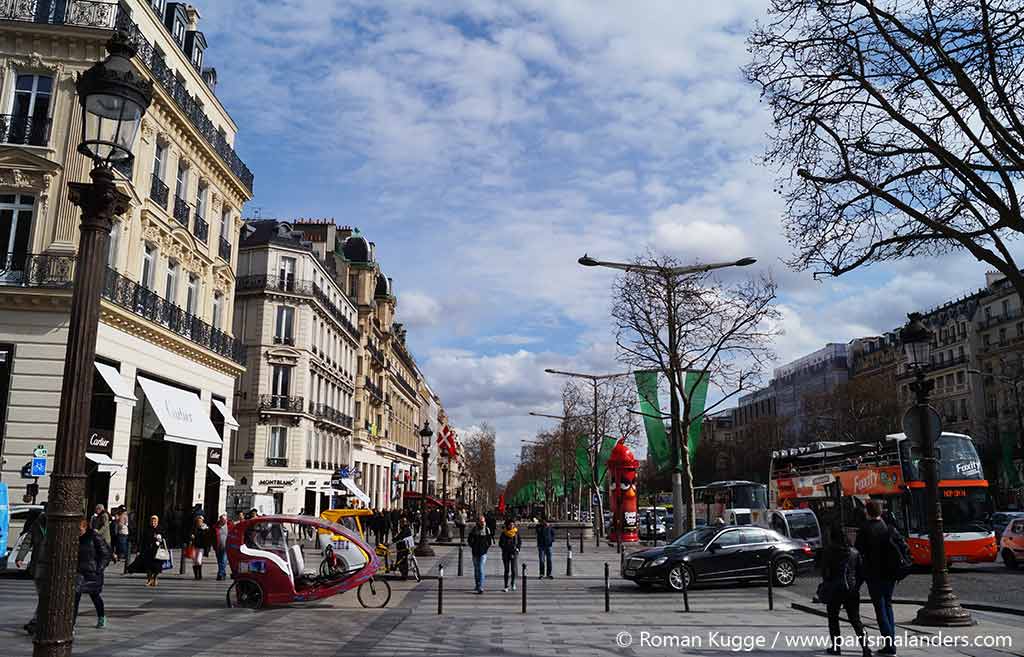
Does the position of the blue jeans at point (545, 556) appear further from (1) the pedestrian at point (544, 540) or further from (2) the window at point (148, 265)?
(2) the window at point (148, 265)

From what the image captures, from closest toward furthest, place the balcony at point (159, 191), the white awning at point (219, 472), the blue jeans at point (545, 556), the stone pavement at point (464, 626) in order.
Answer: the stone pavement at point (464, 626)
the blue jeans at point (545, 556)
the balcony at point (159, 191)
the white awning at point (219, 472)

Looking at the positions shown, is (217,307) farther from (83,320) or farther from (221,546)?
(83,320)

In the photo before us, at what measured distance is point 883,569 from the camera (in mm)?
9875

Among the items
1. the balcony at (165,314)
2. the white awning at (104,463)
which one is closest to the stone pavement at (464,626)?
the white awning at (104,463)

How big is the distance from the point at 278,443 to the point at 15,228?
27.4m

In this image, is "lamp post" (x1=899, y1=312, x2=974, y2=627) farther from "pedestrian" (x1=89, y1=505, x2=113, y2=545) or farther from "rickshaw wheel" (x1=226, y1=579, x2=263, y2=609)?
"pedestrian" (x1=89, y1=505, x2=113, y2=545)

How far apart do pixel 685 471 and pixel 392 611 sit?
1656cm

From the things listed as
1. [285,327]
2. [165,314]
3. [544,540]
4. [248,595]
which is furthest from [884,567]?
[285,327]

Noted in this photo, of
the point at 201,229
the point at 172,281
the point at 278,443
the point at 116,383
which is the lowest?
the point at 116,383

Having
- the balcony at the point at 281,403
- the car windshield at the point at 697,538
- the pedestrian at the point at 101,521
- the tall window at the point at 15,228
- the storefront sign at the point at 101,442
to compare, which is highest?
the tall window at the point at 15,228

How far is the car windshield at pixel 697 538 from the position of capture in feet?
A: 64.1

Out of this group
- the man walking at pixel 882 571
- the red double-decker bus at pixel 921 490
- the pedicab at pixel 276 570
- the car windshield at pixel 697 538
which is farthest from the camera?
the red double-decker bus at pixel 921 490

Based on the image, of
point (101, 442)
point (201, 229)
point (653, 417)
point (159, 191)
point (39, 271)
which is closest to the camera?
point (39, 271)

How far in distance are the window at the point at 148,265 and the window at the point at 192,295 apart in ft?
10.3
